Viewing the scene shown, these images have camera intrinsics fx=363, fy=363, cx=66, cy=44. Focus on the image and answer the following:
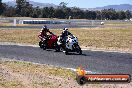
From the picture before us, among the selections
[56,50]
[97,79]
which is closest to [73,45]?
[56,50]

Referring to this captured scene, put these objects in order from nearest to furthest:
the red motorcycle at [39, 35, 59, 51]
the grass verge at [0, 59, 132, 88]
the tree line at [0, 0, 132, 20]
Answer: the grass verge at [0, 59, 132, 88] → the red motorcycle at [39, 35, 59, 51] → the tree line at [0, 0, 132, 20]

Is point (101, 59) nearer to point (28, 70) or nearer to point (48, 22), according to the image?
point (28, 70)

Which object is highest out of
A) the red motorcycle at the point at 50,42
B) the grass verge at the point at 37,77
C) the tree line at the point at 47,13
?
the grass verge at the point at 37,77

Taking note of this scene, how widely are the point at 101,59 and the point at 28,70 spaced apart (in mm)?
5476

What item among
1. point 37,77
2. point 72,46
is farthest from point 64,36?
point 37,77

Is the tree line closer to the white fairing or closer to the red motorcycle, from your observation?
the red motorcycle

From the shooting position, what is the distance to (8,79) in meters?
13.1

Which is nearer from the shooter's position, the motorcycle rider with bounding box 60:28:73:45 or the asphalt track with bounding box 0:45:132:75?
the asphalt track with bounding box 0:45:132:75

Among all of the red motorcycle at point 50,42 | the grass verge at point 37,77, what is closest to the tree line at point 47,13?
the red motorcycle at point 50,42

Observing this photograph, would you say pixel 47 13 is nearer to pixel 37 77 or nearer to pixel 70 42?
pixel 70 42

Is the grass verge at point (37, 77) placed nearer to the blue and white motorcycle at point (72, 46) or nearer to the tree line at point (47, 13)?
the blue and white motorcycle at point (72, 46)

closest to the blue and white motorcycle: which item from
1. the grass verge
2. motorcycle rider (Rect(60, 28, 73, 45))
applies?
motorcycle rider (Rect(60, 28, 73, 45))

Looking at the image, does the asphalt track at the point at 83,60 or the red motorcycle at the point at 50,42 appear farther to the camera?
the red motorcycle at the point at 50,42

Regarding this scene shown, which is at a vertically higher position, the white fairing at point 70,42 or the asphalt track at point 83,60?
the white fairing at point 70,42
